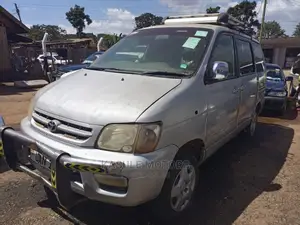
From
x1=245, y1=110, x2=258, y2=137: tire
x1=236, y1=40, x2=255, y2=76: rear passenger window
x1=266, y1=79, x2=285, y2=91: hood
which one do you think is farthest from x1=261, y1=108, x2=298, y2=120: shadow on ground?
x1=236, y1=40, x2=255, y2=76: rear passenger window

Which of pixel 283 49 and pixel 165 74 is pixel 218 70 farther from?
pixel 283 49

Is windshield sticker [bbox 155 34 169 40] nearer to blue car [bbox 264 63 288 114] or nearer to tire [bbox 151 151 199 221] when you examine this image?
tire [bbox 151 151 199 221]

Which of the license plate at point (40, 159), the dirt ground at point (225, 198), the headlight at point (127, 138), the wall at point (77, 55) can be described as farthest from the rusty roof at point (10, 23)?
the headlight at point (127, 138)

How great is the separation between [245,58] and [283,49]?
35117 millimetres

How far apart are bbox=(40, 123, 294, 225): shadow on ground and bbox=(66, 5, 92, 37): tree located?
2183 inches

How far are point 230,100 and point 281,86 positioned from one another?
5.22m

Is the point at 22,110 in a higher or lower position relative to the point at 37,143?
lower

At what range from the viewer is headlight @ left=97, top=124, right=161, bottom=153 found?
7.41 feet

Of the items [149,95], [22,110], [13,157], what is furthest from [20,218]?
[22,110]

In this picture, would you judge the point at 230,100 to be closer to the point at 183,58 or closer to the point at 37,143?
the point at 183,58

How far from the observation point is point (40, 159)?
2.51 meters

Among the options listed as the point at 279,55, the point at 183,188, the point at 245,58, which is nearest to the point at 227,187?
the point at 183,188

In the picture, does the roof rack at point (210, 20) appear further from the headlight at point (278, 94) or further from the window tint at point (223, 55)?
the headlight at point (278, 94)

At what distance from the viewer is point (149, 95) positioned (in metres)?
2.53
